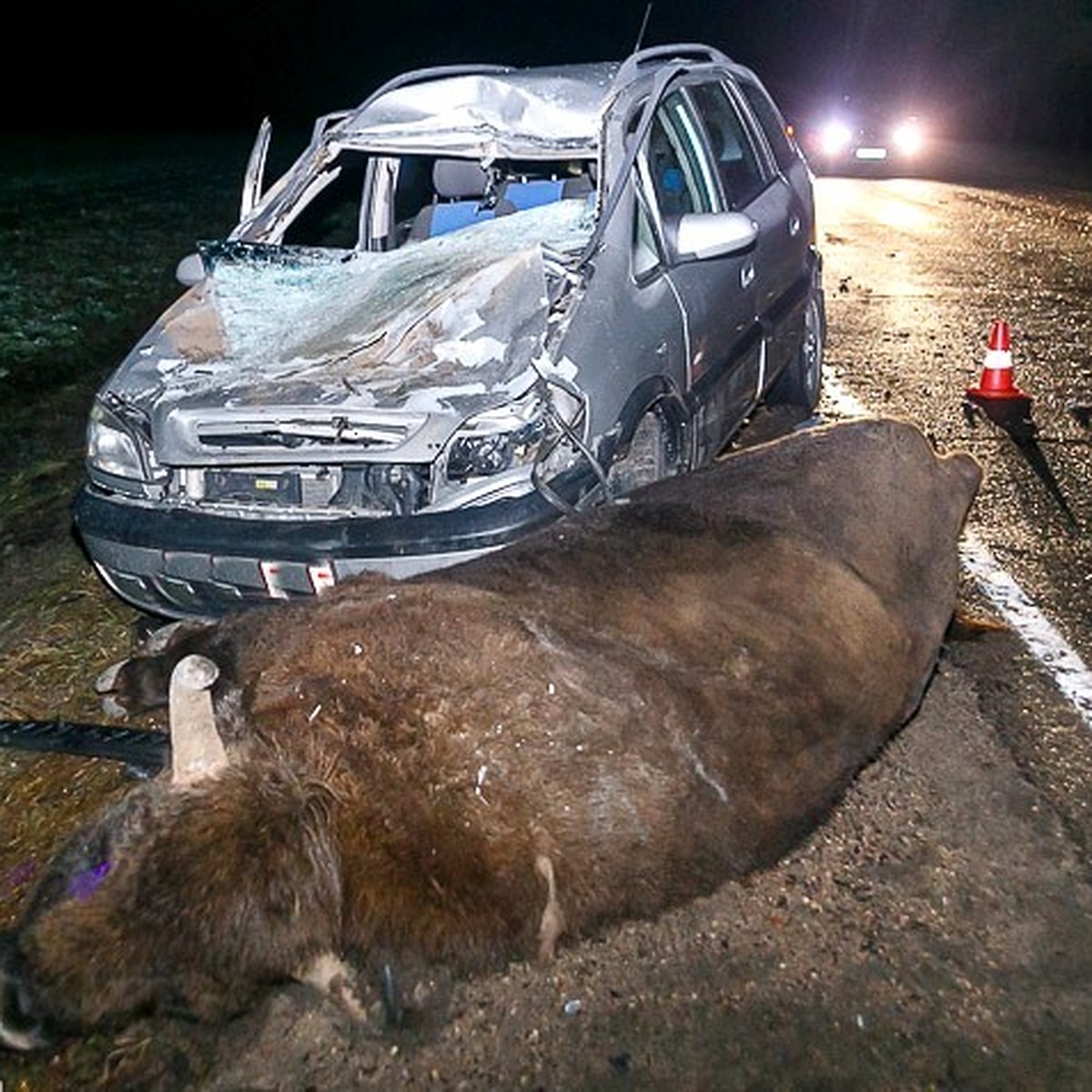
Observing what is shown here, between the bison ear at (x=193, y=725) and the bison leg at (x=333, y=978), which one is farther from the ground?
the bison ear at (x=193, y=725)

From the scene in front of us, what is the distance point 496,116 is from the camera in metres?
5.10

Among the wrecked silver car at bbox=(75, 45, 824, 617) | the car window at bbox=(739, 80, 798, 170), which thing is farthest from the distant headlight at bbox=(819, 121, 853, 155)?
the wrecked silver car at bbox=(75, 45, 824, 617)

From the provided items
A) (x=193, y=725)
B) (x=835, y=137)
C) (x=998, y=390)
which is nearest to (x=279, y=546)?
(x=193, y=725)

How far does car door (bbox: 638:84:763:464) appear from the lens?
4867mm

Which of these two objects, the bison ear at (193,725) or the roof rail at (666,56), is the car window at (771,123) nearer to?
the roof rail at (666,56)

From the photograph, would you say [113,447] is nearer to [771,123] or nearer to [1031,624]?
[1031,624]

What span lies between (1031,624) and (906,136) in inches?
738

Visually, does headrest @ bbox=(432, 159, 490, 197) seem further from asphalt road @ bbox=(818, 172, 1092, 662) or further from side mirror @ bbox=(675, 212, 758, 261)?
asphalt road @ bbox=(818, 172, 1092, 662)

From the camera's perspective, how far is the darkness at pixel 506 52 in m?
32.4

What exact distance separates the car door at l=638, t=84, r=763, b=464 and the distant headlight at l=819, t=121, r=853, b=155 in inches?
648

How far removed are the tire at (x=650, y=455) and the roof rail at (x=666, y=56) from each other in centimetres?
155

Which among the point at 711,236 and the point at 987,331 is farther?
the point at 987,331

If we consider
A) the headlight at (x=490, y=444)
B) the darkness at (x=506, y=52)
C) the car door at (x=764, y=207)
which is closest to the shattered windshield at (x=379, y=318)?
the headlight at (x=490, y=444)

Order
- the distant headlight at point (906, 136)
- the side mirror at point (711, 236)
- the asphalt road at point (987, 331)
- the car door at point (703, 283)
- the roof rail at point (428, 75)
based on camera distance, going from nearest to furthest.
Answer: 1. the side mirror at point (711, 236)
2. the car door at point (703, 283)
3. the asphalt road at point (987, 331)
4. the roof rail at point (428, 75)
5. the distant headlight at point (906, 136)
